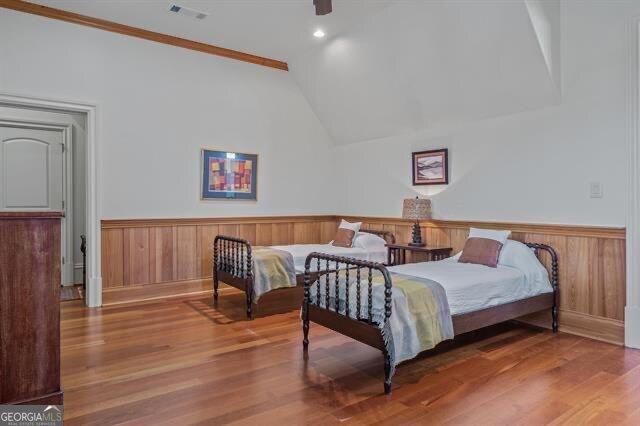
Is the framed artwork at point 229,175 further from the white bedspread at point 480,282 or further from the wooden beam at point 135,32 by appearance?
the white bedspread at point 480,282

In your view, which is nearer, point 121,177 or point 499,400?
point 499,400

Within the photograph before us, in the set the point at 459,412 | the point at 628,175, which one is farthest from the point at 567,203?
the point at 459,412

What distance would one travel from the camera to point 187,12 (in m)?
4.18

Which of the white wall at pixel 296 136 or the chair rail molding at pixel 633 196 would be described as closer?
the chair rail molding at pixel 633 196

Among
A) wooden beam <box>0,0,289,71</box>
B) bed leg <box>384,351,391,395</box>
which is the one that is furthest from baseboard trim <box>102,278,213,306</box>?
bed leg <box>384,351,391,395</box>

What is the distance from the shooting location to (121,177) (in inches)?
181

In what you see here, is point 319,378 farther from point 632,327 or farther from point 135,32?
point 135,32

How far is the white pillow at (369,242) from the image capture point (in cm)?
517

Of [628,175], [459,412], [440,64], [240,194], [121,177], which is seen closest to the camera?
[459,412]

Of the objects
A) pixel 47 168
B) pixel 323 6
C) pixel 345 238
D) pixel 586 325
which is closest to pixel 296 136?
pixel 345 238

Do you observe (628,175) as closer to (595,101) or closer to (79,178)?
(595,101)

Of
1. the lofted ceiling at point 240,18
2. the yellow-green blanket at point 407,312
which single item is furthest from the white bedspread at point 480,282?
the lofted ceiling at point 240,18

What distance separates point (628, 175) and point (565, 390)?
1.81 metres

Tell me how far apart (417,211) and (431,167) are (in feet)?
1.92
